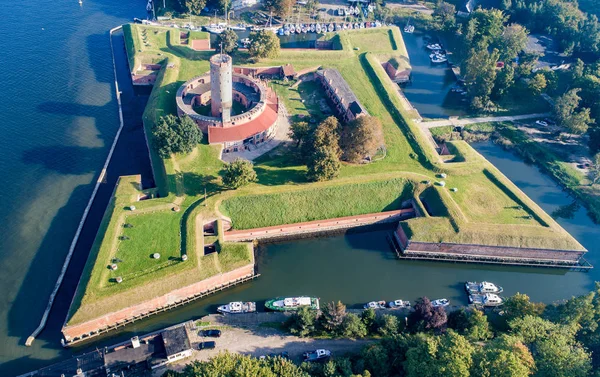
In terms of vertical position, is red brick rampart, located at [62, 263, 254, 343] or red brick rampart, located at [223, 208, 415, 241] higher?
red brick rampart, located at [223, 208, 415, 241]

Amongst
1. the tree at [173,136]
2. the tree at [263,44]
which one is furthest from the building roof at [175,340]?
the tree at [263,44]

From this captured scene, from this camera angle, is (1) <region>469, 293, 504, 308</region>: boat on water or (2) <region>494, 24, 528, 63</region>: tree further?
(2) <region>494, 24, 528, 63</region>: tree

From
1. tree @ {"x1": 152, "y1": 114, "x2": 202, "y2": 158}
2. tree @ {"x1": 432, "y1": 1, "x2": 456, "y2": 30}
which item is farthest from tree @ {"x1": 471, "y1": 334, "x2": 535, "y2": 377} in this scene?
tree @ {"x1": 432, "y1": 1, "x2": 456, "y2": 30}

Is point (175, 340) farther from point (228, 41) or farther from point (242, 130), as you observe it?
point (228, 41)

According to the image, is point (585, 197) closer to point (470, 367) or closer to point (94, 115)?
point (470, 367)

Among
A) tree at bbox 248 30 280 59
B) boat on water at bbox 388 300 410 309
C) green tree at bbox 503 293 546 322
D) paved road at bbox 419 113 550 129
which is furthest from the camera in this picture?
tree at bbox 248 30 280 59

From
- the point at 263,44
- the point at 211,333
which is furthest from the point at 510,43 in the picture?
the point at 211,333

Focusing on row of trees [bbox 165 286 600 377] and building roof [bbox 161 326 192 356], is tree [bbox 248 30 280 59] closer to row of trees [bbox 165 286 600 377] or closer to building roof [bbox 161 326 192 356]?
row of trees [bbox 165 286 600 377]

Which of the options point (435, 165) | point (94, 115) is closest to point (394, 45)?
point (435, 165)
